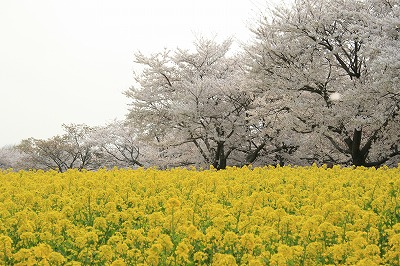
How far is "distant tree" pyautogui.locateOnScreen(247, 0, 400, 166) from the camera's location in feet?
66.8

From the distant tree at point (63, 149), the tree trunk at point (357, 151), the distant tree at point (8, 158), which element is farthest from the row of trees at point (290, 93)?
the distant tree at point (8, 158)

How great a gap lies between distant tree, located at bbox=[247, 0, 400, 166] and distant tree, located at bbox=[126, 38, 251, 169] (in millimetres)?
4460

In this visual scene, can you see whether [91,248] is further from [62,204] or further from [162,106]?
[162,106]

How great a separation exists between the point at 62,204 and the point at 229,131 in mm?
21928

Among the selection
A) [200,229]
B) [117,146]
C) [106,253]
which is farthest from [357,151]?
[117,146]

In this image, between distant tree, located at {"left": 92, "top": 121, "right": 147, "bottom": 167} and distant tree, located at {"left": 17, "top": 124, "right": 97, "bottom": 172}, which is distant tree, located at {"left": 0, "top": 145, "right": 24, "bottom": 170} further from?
distant tree, located at {"left": 92, "top": 121, "right": 147, "bottom": 167}

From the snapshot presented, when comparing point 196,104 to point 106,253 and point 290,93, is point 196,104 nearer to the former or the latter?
point 290,93

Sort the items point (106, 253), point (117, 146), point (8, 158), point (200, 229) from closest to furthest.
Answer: point (106, 253) < point (200, 229) < point (117, 146) < point (8, 158)

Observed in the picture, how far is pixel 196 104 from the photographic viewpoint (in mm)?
28812

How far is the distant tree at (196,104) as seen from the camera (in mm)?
28922

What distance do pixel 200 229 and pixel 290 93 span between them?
1722cm

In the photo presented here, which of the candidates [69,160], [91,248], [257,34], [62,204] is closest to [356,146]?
[257,34]

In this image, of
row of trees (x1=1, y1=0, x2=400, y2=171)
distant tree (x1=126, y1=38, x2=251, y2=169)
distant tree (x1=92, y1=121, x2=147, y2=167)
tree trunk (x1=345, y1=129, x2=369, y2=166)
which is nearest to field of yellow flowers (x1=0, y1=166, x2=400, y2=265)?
row of trees (x1=1, y1=0, x2=400, y2=171)

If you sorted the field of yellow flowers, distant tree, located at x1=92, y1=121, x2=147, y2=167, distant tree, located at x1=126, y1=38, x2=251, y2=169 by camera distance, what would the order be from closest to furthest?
the field of yellow flowers
distant tree, located at x1=126, y1=38, x2=251, y2=169
distant tree, located at x1=92, y1=121, x2=147, y2=167
